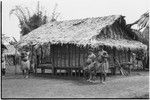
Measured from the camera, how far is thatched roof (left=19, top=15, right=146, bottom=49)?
2013cm

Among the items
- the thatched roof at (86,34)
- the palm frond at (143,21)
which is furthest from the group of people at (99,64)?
the palm frond at (143,21)

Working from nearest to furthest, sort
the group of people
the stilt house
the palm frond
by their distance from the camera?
the group of people
the stilt house
the palm frond

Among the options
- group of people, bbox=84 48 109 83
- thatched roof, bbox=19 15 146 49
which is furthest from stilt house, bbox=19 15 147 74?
group of people, bbox=84 48 109 83

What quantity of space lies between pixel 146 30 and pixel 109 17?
7.78 m

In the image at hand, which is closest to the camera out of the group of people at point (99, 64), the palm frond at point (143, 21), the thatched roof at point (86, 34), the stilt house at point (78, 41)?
the group of people at point (99, 64)

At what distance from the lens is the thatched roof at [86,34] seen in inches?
793

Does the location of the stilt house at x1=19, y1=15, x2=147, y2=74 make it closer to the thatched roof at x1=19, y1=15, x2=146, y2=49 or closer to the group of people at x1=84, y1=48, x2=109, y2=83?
the thatched roof at x1=19, y1=15, x2=146, y2=49

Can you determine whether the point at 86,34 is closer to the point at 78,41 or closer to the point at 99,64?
the point at 78,41

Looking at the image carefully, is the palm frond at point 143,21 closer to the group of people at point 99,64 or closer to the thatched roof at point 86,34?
the thatched roof at point 86,34

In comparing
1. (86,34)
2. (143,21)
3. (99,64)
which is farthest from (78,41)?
(143,21)

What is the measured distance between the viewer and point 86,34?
20.5 m

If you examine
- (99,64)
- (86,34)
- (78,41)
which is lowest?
(99,64)

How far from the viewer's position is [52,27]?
80.3ft

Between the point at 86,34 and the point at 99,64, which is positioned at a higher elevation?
the point at 86,34
